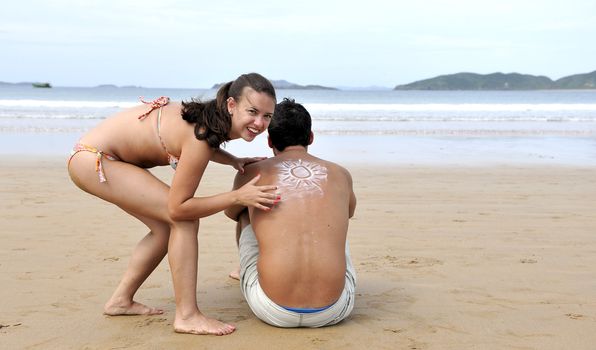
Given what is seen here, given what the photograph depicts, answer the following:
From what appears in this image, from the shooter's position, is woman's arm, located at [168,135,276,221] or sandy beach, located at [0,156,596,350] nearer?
woman's arm, located at [168,135,276,221]

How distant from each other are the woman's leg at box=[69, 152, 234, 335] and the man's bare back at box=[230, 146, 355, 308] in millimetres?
348

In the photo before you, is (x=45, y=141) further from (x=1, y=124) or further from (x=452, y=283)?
(x=452, y=283)

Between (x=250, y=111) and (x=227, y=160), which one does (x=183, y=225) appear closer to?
(x=227, y=160)

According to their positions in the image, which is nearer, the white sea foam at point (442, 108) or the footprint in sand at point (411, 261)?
the footprint in sand at point (411, 261)

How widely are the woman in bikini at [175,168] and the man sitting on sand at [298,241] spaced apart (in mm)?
146

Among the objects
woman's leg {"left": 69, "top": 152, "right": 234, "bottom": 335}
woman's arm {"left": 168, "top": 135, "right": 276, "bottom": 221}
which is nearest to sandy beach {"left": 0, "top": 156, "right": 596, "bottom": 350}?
woman's leg {"left": 69, "top": 152, "right": 234, "bottom": 335}

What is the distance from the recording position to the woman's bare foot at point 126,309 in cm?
380

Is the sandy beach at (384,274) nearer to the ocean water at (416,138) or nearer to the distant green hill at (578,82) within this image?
the ocean water at (416,138)

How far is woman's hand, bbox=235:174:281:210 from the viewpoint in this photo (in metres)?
3.40

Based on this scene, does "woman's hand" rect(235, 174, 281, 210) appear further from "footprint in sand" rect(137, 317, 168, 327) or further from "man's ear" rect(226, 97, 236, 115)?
"footprint in sand" rect(137, 317, 168, 327)

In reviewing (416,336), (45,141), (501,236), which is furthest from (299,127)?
(45,141)

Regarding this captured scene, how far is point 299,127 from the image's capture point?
3682mm

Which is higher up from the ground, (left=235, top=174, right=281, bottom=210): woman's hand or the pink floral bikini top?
the pink floral bikini top

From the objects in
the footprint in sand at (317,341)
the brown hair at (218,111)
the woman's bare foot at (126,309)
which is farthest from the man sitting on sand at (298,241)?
the woman's bare foot at (126,309)
